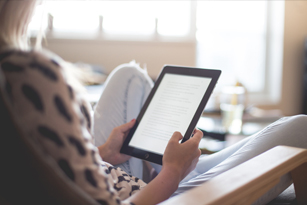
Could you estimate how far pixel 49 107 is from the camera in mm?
490

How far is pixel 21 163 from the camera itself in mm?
453

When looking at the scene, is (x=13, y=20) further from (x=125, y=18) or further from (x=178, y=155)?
(x=125, y=18)

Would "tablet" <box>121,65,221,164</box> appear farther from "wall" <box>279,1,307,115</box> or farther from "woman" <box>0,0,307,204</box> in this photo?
"wall" <box>279,1,307,115</box>

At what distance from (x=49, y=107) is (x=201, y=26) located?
12.7ft

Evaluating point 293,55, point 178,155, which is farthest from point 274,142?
point 293,55

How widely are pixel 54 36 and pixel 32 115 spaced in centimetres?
316

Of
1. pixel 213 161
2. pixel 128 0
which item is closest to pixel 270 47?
pixel 128 0

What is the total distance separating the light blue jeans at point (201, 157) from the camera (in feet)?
2.62

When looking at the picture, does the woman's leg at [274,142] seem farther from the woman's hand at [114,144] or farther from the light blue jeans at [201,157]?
the woman's hand at [114,144]

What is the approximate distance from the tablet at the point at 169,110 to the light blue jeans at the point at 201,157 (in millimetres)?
123

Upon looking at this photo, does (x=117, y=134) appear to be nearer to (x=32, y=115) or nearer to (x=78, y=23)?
(x=32, y=115)

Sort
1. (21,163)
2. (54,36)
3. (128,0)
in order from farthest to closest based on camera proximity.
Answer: (128,0) < (54,36) < (21,163)

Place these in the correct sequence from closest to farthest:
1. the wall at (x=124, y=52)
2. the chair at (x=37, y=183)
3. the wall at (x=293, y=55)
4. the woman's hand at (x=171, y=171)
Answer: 1. the chair at (x=37, y=183)
2. the woman's hand at (x=171, y=171)
3. the wall at (x=124, y=52)
4. the wall at (x=293, y=55)

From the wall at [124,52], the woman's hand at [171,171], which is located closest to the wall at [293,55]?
the wall at [124,52]
